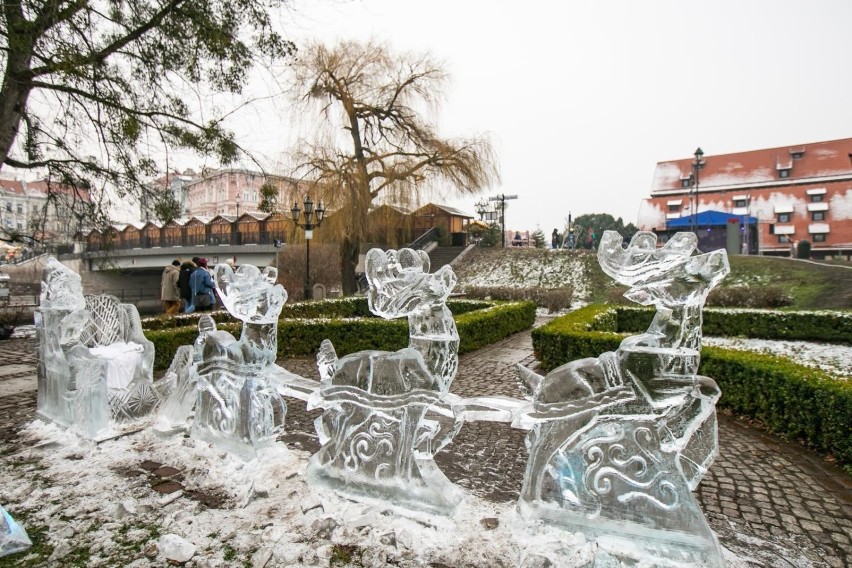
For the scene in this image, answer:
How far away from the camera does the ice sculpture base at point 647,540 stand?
7.82 feet

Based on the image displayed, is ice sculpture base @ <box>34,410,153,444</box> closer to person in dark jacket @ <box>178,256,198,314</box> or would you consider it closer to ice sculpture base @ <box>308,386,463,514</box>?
ice sculpture base @ <box>308,386,463,514</box>

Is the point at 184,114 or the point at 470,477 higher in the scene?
the point at 184,114

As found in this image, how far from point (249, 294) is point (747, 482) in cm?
402

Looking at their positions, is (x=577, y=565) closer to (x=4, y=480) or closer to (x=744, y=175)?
(x=4, y=480)

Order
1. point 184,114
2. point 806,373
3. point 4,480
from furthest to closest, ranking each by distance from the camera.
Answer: point 184,114, point 806,373, point 4,480

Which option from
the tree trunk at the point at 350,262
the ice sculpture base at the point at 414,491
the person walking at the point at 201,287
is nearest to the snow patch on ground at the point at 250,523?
the ice sculpture base at the point at 414,491

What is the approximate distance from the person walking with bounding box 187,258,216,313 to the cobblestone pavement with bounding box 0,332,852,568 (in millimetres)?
4375

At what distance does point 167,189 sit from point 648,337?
8.28 m

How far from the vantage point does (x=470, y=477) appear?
3.70m

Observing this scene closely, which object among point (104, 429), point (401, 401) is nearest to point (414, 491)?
point (401, 401)

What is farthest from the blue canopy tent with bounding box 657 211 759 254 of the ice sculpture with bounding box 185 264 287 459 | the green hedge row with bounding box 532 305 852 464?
the ice sculpture with bounding box 185 264 287 459

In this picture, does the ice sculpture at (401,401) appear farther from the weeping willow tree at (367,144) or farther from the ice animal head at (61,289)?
the weeping willow tree at (367,144)

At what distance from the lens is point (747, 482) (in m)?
3.74

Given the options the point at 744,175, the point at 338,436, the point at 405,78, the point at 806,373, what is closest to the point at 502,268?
the point at 405,78
